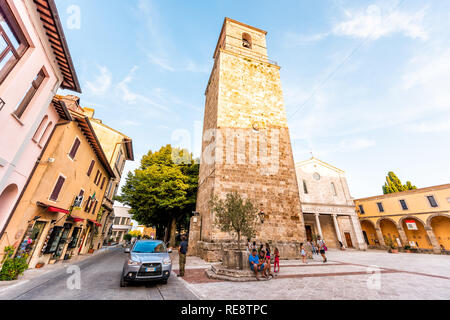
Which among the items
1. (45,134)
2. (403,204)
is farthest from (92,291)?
(403,204)

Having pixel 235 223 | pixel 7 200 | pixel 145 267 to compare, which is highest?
pixel 7 200

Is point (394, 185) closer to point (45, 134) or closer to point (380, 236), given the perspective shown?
point (380, 236)

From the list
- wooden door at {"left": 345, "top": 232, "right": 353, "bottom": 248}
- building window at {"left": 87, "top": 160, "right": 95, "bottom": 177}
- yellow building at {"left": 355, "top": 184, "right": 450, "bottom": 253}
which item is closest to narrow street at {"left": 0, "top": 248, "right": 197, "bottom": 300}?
building window at {"left": 87, "top": 160, "right": 95, "bottom": 177}

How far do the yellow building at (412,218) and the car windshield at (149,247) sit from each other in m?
34.5

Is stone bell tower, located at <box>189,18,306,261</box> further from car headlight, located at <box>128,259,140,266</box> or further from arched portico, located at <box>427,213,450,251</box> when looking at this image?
arched portico, located at <box>427,213,450,251</box>

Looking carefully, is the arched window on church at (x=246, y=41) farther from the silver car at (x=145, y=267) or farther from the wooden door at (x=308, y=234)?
the wooden door at (x=308, y=234)

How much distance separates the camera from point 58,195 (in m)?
10.1

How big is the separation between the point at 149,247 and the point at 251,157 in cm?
1001

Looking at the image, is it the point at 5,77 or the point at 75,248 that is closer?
the point at 5,77
